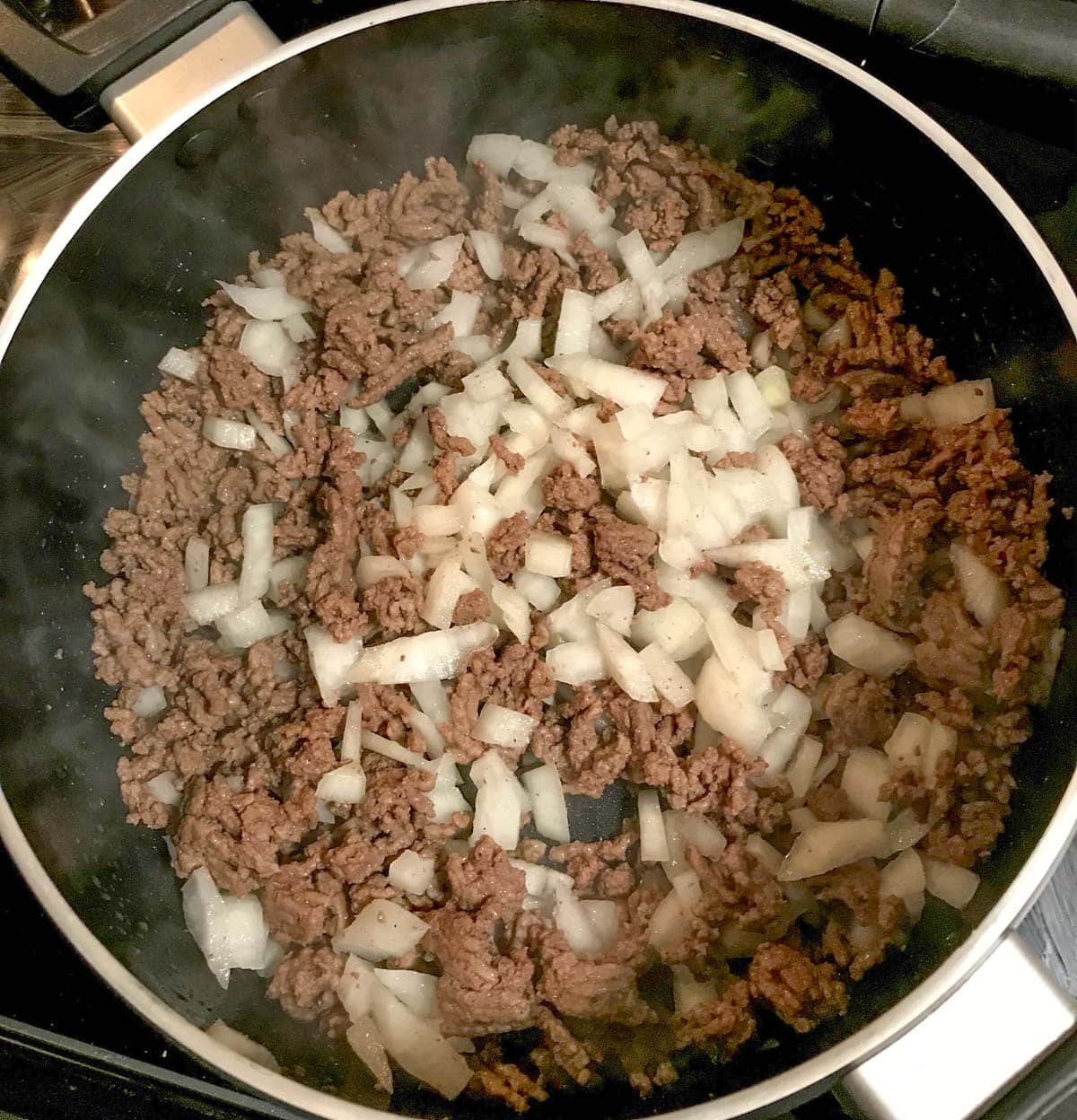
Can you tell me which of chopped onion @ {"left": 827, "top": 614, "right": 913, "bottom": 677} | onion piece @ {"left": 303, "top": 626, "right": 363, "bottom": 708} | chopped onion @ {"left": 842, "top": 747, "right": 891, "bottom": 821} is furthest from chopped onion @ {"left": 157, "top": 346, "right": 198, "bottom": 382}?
chopped onion @ {"left": 842, "top": 747, "right": 891, "bottom": 821}

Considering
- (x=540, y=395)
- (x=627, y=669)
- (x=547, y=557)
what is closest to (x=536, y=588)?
(x=547, y=557)

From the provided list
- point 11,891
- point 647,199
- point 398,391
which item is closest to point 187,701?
point 11,891

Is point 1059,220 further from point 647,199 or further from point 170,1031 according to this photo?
point 170,1031

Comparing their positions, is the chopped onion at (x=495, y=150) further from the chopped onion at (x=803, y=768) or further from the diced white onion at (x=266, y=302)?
the chopped onion at (x=803, y=768)

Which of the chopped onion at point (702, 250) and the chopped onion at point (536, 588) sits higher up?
the chopped onion at point (702, 250)

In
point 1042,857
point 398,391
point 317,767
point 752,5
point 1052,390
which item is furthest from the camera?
point 398,391

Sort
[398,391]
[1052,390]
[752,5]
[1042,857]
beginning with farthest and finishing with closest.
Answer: [398,391] < [752,5] < [1052,390] < [1042,857]

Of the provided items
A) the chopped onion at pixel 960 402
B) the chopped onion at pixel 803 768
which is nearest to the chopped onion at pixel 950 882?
the chopped onion at pixel 803 768
